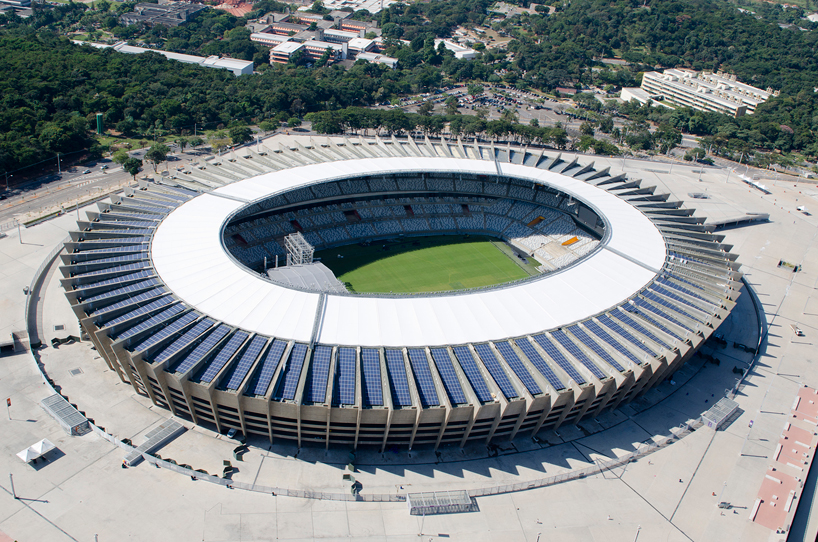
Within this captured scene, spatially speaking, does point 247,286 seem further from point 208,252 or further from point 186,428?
point 186,428

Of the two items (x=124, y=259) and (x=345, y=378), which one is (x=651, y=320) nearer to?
(x=345, y=378)

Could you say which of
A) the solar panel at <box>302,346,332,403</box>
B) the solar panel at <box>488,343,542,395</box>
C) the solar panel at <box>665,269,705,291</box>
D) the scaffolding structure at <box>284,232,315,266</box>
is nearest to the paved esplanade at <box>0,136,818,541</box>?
the solar panel at <box>302,346,332,403</box>

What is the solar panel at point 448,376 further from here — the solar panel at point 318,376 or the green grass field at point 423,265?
the green grass field at point 423,265

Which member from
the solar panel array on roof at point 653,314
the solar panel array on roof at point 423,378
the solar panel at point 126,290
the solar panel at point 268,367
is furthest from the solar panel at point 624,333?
the solar panel at point 126,290

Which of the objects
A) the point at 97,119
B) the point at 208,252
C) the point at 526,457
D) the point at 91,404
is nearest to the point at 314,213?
the point at 208,252

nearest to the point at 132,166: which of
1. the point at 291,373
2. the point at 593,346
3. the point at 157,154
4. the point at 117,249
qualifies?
the point at 157,154

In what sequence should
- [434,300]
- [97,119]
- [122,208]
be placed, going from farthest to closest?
[97,119]
[122,208]
[434,300]
